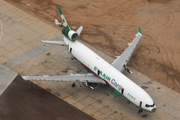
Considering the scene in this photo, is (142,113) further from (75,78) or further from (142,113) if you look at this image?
(75,78)

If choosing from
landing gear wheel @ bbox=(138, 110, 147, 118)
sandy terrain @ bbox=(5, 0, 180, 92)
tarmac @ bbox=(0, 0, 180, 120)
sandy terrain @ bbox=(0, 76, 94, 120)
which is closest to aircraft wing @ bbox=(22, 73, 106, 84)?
tarmac @ bbox=(0, 0, 180, 120)

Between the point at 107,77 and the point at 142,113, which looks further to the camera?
the point at 107,77

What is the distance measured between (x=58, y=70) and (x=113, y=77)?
55.0 feet

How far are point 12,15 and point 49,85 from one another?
Result: 37.0 meters

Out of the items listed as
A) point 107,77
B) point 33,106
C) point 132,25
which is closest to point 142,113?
point 107,77

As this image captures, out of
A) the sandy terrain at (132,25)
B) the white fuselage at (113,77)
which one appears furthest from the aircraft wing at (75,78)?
the sandy terrain at (132,25)

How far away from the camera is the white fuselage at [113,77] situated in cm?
4716

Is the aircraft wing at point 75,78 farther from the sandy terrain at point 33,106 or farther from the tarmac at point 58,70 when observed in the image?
the sandy terrain at point 33,106

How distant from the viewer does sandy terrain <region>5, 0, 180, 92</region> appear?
64.1 meters

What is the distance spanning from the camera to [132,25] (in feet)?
258

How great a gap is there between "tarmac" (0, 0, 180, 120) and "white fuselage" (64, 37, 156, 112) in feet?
15.0

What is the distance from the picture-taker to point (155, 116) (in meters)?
50.8

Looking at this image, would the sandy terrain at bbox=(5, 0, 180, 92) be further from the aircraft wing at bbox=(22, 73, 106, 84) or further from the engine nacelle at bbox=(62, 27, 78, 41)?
the aircraft wing at bbox=(22, 73, 106, 84)

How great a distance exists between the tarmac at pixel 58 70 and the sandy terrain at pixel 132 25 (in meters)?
3.55
